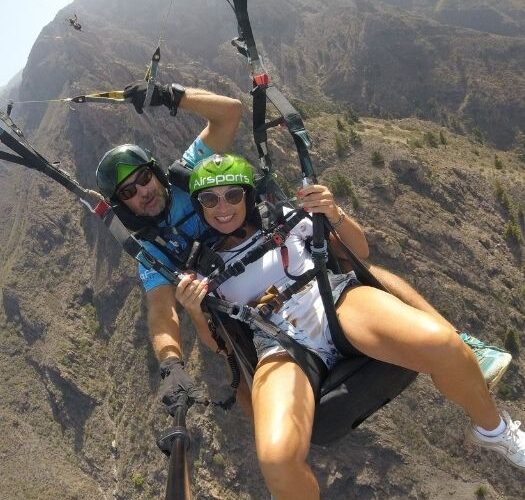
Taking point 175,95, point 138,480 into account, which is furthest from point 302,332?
point 138,480

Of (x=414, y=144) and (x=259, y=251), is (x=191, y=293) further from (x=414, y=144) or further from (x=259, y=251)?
(x=414, y=144)

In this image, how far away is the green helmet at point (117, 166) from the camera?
549 cm

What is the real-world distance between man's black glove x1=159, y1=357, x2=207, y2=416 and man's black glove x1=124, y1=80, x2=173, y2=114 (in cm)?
306

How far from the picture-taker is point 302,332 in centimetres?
483

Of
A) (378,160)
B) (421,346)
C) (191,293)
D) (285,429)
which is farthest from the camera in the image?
(378,160)

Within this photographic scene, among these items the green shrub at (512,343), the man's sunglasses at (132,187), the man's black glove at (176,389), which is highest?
the man's sunglasses at (132,187)

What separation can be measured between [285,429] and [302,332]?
1.21m

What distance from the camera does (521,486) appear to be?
18.1 meters

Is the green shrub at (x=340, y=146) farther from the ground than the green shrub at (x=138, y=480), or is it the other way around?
the green shrub at (x=340, y=146)

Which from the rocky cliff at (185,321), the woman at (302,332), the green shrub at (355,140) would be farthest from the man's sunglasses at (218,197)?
the green shrub at (355,140)

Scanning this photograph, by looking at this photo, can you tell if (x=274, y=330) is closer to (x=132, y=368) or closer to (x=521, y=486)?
(x=521, y=486)

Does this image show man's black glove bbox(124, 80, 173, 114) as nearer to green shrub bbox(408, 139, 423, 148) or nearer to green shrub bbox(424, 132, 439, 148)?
green shrub bbox(408, 139, 423, 148)

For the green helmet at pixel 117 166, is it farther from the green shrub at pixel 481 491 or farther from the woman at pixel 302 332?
the green shrub at pixel 481 491

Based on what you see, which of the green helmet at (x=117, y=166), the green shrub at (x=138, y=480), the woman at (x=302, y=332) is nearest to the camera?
the woman at (x=302, y=332)
